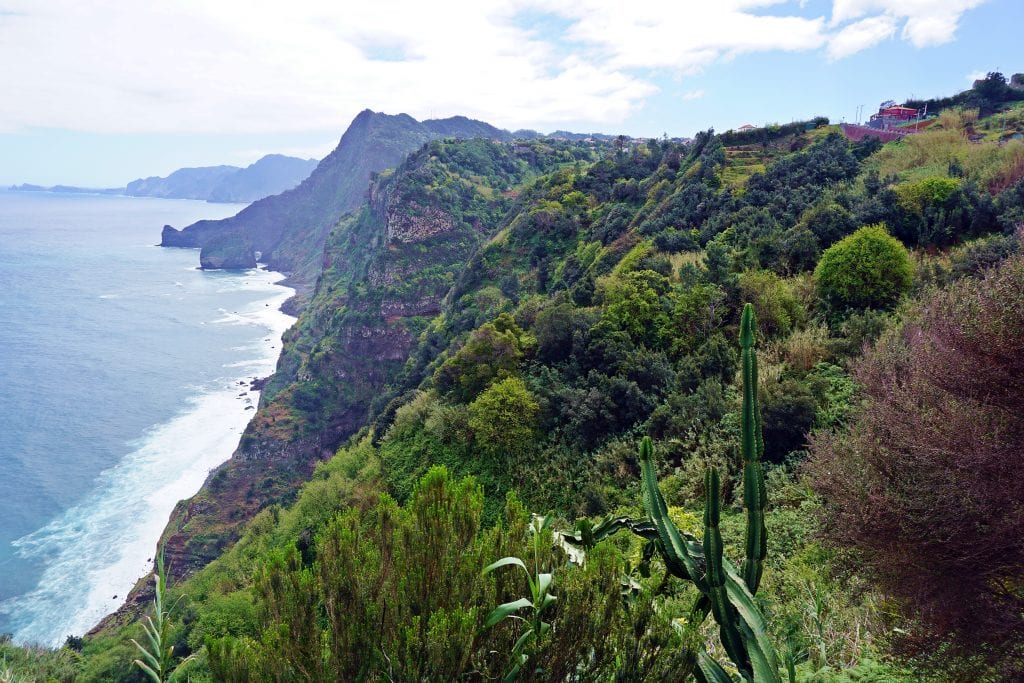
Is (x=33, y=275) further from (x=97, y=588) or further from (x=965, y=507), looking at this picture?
(x=965, y=507)

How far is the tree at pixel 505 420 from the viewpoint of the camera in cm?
1564

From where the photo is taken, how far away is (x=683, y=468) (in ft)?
38.9

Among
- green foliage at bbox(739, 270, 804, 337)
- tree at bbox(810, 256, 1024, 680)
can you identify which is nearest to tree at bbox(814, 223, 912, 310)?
green foliage at bbox(739, 270, 804, 337)

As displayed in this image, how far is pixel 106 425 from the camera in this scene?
5184 centimetres

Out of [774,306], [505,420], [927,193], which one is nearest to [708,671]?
[505,420]

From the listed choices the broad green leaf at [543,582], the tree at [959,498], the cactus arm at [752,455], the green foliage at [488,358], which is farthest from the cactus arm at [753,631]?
the green foliage at [488,358]

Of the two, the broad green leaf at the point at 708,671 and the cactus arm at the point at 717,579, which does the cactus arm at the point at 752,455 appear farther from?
the broad green leaf at the point at 708,671

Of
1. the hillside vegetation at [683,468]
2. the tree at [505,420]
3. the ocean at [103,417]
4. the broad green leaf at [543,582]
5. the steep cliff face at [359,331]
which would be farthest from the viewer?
the steep cliff face at [359,331]

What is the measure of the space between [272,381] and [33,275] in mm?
86155

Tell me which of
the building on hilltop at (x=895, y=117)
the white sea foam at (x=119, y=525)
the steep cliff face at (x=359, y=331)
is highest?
the building on hilltop at (x=895, y=117)

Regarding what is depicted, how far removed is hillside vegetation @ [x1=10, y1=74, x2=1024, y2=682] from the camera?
344cm

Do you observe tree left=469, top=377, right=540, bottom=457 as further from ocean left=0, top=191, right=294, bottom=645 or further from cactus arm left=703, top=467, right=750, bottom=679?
ocean left=0, top=191, right=294, bottom=645

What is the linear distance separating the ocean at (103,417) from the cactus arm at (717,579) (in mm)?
39974

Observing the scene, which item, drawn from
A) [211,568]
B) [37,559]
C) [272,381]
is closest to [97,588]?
[37,559]
